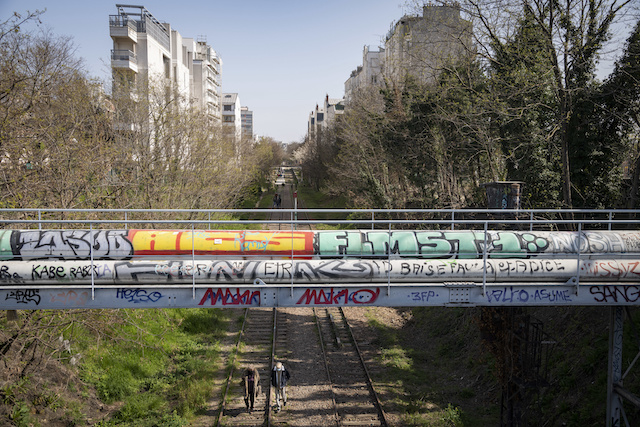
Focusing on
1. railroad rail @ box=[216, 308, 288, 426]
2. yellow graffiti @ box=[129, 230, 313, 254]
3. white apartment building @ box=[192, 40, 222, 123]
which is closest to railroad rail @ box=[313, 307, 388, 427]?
railroad rail @ box=[216, 308, 288, 426]

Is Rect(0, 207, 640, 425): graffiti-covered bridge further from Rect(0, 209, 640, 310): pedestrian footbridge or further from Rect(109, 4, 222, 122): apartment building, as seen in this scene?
Rect(109, 4, 222, 122): apartment building

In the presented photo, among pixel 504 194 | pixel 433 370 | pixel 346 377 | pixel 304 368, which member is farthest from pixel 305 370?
pixel 504 194

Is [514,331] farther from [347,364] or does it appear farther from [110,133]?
[110,133]

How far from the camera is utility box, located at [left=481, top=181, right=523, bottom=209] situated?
11582 mm

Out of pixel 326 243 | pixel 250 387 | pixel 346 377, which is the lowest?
pixel 346 377

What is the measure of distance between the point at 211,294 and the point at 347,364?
9020 mm

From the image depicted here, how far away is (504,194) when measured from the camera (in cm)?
1175

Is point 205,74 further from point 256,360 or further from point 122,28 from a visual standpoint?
point 256,360

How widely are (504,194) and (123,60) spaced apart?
36.5 m

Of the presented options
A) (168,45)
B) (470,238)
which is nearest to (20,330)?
(470,238)

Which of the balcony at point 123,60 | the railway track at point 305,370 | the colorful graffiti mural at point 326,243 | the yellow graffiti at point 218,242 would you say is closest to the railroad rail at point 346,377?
the railway track at point 305,370

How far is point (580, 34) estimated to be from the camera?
16.5 metres

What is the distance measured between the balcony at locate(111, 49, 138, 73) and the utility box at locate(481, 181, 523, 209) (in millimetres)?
34831

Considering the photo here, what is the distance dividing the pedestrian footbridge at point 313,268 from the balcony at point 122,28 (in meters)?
35.3
